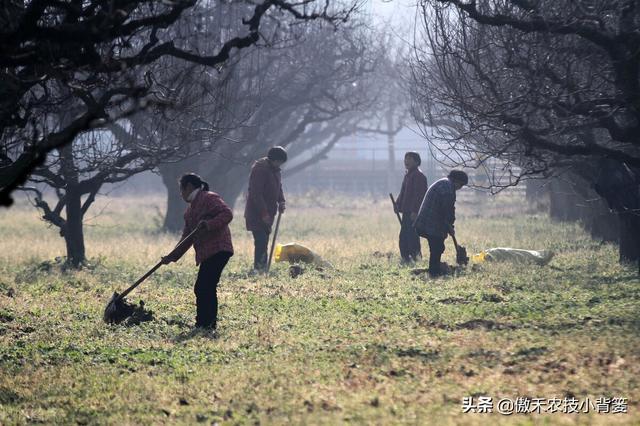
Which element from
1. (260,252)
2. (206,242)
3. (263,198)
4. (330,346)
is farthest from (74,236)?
(330,346)

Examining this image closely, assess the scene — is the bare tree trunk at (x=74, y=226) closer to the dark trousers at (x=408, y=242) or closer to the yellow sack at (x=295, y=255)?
the yellow sack at (x=295, y=255)

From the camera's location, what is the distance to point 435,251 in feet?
51.5

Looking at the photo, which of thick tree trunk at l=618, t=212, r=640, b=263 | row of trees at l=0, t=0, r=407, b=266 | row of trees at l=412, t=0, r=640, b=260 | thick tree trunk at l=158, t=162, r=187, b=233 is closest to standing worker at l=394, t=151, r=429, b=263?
row of trees at l=412, t=0, r=640, b=260

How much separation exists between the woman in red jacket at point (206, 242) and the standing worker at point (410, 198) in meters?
8.17


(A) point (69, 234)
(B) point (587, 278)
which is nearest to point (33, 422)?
(B) point (587, 278)

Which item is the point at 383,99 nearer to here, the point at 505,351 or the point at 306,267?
the point at 306,267

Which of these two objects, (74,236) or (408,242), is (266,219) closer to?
(408,242)

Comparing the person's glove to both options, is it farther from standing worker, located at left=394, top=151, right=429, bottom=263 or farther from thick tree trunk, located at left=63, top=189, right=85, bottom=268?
thick tree trunk, located at left=63, top=189, right=85, bottom=268

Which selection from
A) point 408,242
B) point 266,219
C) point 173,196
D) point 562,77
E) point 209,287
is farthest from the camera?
point 173,196

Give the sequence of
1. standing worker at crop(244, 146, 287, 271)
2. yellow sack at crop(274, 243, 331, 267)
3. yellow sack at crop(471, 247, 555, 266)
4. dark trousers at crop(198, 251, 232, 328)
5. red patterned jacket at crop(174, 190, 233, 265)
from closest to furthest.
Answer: red patterned jacket at crop(174, 190, 233, 265), dark trousers at crop(198, 251, 232, 328), yellow sack at crop(471, 247, 555, 266), standing worker at crop(244, 146, 287, 271), yellow sack at crop(274, 243, 331, 267)

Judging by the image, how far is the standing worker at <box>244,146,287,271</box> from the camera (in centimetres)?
1731

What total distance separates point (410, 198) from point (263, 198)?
2966mm

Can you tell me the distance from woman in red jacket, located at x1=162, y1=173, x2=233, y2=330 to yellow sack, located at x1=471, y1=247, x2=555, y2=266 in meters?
7.67

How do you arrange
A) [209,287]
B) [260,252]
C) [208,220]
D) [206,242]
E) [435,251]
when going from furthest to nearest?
1. [260,252]
2. [435,251]
3. [209,287]
4. [206,242]
5. [208,220]
